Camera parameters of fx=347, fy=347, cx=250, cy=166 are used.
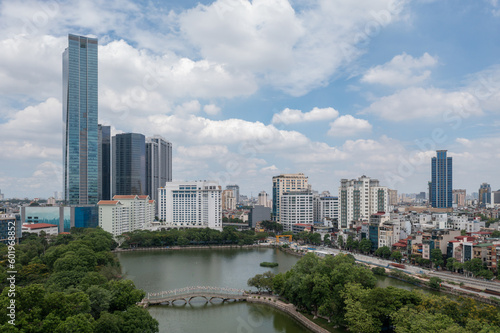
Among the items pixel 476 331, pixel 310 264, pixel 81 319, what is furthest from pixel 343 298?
pixel 81 319

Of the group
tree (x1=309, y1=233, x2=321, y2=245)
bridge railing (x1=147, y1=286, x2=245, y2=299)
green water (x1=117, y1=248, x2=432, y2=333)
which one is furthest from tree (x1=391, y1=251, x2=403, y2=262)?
bridge railing (x1=147, y1=286, x2=245, y2=299)

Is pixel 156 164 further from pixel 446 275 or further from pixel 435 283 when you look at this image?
pixel 435 283

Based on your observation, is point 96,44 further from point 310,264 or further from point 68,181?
point 310,264

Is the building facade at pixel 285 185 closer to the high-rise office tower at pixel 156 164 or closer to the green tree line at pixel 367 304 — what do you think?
the high-rise office tower at pixel 156 164

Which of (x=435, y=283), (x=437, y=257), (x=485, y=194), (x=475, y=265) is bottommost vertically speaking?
(x=435, y=283)

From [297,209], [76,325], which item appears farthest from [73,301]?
[297,209]

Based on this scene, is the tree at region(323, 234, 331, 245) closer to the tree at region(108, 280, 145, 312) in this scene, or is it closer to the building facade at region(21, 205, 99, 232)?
the tree at region(108, 280, 145, 312)
